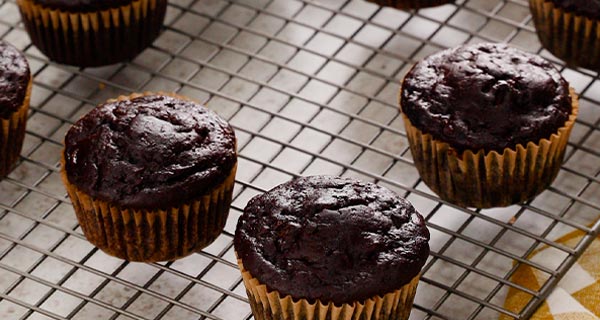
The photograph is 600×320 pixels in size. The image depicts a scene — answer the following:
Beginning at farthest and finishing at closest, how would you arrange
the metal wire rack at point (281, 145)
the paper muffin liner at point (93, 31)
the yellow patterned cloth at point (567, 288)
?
the paper muffin liner at point (93, 31), the metal wire rack at point (281, 145), the yellow patterned cloth at point (567, 288)

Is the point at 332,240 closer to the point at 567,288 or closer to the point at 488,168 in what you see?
the point at 488,168

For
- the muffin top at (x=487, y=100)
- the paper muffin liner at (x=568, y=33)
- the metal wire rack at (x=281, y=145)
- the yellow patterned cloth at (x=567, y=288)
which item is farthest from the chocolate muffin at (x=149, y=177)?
the paper muffin liner at (x=568, y=33)

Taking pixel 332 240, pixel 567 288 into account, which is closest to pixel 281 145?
pixel 332 240

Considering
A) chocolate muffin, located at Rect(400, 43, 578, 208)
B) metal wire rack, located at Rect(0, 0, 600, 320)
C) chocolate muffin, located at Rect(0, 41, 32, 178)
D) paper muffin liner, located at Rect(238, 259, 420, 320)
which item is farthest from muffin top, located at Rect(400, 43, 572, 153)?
chocolate muffin, located at Rect(0, 41, 32, 178)

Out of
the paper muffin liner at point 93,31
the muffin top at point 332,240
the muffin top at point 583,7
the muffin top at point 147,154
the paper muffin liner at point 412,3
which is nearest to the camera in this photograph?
the muffin top at point 332,240

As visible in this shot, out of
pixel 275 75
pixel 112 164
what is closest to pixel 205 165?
pixel 112 164

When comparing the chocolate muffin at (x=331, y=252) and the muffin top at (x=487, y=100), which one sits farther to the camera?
the muffin top at (x=487, y=100)

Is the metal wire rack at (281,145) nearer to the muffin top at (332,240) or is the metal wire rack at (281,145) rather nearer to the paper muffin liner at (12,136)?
the paper muffin liner at (12,136)

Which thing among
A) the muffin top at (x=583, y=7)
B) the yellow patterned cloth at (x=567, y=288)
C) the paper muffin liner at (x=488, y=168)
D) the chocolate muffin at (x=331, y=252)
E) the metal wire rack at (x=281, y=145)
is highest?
the muffin top at (x=583, y=7)

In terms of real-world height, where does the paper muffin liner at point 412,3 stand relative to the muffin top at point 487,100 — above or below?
below
